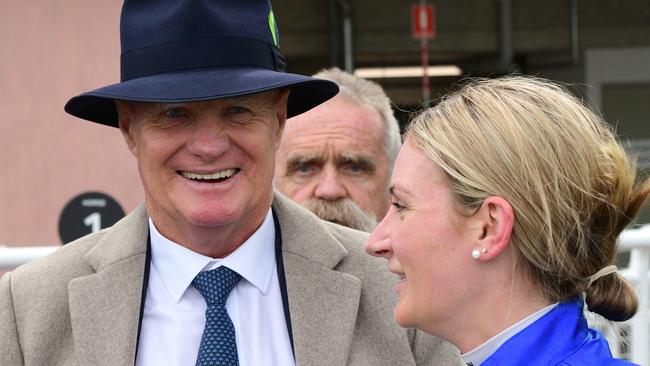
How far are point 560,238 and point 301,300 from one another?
0.68 metres

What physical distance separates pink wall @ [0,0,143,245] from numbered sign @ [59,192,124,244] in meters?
0.88

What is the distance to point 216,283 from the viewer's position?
241 cm

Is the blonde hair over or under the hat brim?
under

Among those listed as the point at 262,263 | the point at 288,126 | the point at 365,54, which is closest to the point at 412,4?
the point at 365,54

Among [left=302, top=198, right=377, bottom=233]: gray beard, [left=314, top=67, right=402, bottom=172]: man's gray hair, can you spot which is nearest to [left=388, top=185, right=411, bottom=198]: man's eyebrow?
[left=302, top=198, right=377, bottom=233]: gray beard

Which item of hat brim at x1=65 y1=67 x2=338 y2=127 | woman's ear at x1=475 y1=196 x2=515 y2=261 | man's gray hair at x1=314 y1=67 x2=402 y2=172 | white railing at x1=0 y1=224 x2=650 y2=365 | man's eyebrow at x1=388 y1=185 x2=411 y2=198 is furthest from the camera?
white railing at x1=0 y1=224 x2=650 y2=365

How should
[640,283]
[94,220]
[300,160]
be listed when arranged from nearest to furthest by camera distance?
1. [300,160]
2. [640,283]
3. [94,220]

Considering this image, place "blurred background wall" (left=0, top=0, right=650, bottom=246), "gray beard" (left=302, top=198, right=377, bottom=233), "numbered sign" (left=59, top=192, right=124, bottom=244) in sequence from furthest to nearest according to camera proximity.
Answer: "blurred background wall" (left=0, top=0, right=650, bottom=246), "numbered sign" (left=59, top=192, right=124, bottom=244), "gray beard" (left=302, top=198, right=377, bottom=233)

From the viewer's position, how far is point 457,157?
77.4 inches

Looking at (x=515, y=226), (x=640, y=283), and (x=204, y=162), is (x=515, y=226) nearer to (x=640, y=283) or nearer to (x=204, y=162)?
(x=204, y=162)

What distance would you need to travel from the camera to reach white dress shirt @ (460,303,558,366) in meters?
1.93

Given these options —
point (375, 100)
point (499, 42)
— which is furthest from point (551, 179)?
point (499, 42)

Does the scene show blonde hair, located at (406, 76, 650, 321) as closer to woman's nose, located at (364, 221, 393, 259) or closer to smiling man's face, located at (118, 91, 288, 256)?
woman's nose, located at (364, 221, 393, 259)

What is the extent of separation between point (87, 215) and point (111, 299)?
309 cm
